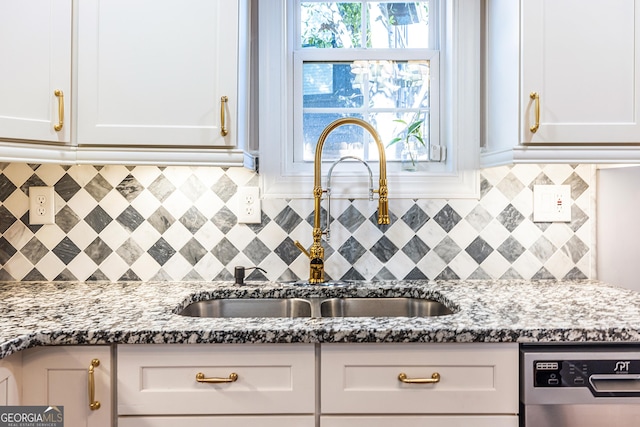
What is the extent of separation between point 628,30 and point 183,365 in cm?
161


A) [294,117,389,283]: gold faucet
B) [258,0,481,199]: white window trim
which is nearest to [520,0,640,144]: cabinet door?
[258,0,481,199]: white window trim

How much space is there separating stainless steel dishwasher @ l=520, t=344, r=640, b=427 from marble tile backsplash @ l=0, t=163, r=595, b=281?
Result: 26.7 inches

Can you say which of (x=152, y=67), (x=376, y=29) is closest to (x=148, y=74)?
(x=152, y=67)

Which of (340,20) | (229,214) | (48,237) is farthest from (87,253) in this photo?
(340,20)

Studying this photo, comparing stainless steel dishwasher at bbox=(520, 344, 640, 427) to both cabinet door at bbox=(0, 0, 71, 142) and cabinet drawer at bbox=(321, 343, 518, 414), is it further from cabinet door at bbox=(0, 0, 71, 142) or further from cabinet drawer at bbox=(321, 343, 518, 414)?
cabinet door at bbox=(0, 0, 71, 142)

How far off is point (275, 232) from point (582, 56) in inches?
45.9

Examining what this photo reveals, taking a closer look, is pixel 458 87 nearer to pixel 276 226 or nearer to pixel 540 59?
pixel 540 59

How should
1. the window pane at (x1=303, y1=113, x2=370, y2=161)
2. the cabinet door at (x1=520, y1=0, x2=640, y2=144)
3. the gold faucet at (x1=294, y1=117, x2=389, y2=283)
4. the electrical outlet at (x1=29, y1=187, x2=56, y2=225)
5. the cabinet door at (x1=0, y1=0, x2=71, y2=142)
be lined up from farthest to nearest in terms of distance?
Answer: the window pane at (x1=303, y1=113, x2=370, y2=161)
the electrical outlet at (x1=29, y1=187, x2=56, y2=225)
the gold faucet at (x1=294, y1=117, x2=389, y2=283)
the cabinet door at (x1=520, y1=0, x2=640, y2=144)
the cabinet door at (x1=0, y1=0, x2=71, y2=142)

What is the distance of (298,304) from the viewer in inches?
68.0

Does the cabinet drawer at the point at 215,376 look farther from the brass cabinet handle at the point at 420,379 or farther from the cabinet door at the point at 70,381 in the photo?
the brass cabinet handle at the point at 420,379

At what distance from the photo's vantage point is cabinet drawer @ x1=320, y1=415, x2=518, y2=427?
3.97ft

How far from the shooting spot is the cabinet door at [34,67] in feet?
4.66

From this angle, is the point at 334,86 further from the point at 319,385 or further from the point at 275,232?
the point at 319,385

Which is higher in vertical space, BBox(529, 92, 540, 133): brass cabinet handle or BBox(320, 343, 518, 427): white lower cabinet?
BBox(529, 92, 540, 133): brass cabinet handle
